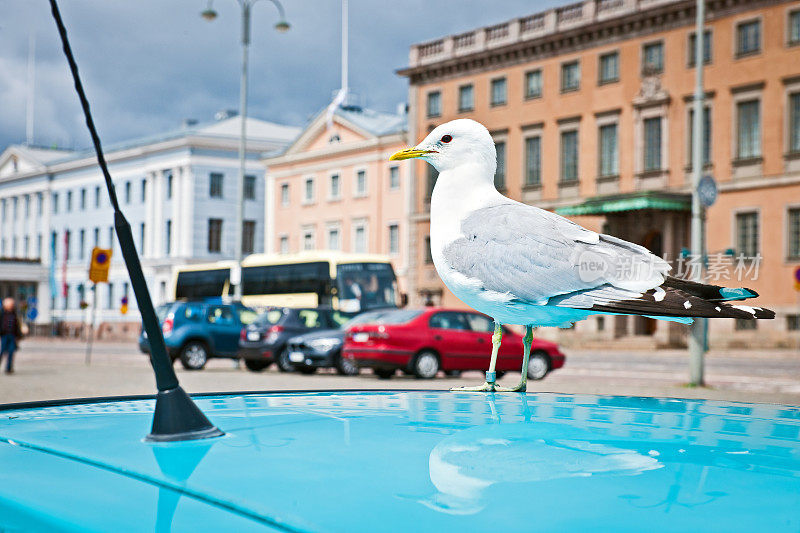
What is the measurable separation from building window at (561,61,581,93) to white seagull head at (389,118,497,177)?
44877 mm

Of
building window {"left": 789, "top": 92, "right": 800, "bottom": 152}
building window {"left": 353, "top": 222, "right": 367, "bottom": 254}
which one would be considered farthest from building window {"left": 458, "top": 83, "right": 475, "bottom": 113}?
building window {"left": 789, "top": 92, "right": 800, "bottom": 152}

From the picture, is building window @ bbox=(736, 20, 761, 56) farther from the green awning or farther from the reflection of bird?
the reflection of bird

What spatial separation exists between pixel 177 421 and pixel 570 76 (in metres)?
46.0

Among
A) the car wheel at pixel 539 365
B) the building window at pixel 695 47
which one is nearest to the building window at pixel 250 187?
the building window at pixel 695 47

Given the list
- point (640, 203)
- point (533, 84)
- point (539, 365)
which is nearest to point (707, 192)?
point (539, 365)

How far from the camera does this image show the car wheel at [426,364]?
20766 mm

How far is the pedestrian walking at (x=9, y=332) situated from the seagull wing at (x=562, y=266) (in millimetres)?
22116

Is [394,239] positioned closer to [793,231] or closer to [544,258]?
[793,231]

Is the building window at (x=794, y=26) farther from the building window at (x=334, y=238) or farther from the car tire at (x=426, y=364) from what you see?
the building window at (x=334, y=238)

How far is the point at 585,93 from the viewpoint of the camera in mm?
45469

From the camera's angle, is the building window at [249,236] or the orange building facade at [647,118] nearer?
the orange building facade at [647,118]

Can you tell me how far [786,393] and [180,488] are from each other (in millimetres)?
17768

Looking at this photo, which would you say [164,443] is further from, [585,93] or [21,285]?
[21,285]

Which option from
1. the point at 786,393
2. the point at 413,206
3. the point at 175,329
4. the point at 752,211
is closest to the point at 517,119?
the point at 413,206
